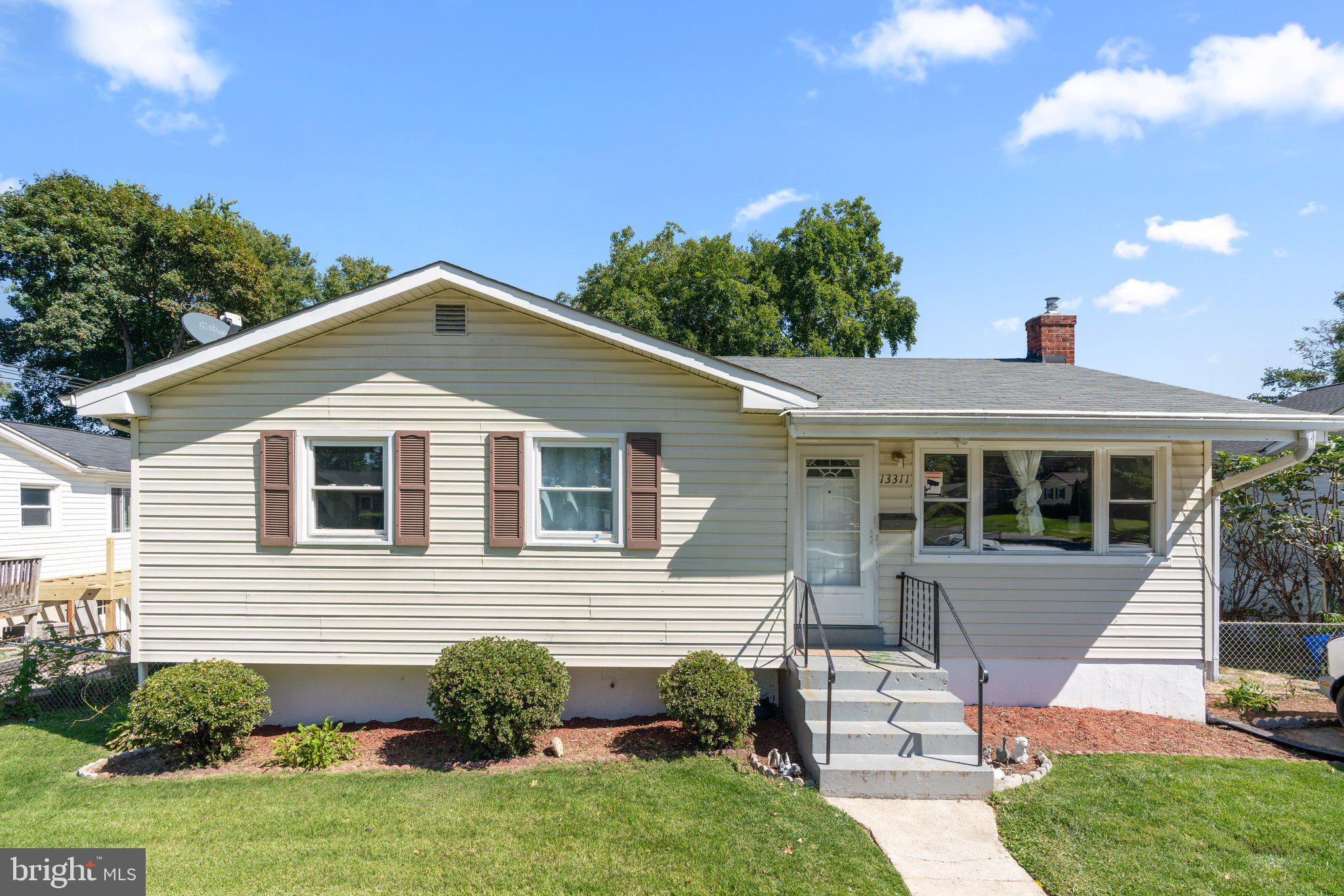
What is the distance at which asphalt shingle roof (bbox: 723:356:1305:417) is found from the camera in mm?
6961

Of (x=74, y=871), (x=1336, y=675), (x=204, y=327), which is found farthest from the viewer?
(x=204, y=327)

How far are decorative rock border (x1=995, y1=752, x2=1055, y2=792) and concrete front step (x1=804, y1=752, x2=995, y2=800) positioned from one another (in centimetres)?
14

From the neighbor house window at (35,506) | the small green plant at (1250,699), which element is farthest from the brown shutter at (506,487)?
the neighbor house window at (35,506)

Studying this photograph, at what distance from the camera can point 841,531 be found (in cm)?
765

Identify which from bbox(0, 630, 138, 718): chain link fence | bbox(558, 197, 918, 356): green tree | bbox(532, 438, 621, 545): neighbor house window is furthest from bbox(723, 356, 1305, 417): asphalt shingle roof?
bbox(558, 197, 918, 356): green tree

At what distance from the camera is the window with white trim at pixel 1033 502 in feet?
24.9

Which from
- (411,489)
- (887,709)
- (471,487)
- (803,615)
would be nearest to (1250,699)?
(887,709)

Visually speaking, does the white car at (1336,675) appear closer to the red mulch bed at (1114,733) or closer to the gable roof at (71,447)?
the red mulch bed at (1114,733)

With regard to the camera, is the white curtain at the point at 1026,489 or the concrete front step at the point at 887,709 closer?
the concrete front step at the point at 887,709

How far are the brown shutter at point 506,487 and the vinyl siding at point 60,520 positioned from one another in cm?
1413

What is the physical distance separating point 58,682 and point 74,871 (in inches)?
205

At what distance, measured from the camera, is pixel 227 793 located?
18.7 feet

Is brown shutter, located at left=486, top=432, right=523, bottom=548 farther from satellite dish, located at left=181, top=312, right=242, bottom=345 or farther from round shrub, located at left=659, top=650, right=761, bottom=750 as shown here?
satellite dish, located at left=181, top=312, right=242, bottom=345

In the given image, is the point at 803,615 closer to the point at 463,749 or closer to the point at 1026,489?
the point at 1026,489
